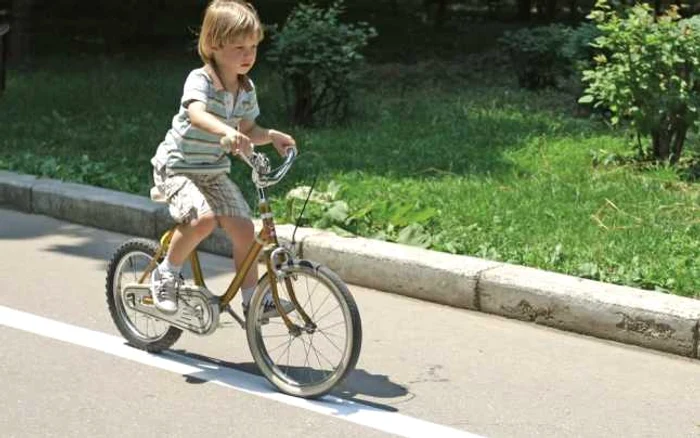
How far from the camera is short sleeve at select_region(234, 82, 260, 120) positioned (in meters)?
5.00

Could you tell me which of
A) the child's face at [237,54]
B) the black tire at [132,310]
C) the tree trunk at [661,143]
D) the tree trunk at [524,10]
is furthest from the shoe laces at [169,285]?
the tree trunk at [524,10]

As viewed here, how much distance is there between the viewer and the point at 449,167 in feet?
28.7

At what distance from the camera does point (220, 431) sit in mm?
4492

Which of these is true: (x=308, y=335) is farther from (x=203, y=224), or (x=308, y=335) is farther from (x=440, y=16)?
(x=440, y=16)

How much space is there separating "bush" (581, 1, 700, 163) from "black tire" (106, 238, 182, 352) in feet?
14.2

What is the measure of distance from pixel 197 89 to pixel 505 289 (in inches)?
77.4

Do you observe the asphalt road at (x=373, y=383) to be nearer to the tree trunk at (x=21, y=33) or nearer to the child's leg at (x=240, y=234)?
the child's leg at (x=240, y=234)

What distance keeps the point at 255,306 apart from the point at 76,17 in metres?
16.8

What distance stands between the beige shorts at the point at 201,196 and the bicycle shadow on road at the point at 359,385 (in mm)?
656

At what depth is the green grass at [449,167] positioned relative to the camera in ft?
21.9

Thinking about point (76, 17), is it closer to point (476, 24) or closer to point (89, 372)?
point (476, 24)

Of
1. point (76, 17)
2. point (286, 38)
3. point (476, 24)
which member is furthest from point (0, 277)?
point (476, 24)

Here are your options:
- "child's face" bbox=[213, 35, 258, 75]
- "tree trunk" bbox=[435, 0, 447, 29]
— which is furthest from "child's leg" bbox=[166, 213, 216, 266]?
"tree trunk" bbox=[435, 0, 447, 29]

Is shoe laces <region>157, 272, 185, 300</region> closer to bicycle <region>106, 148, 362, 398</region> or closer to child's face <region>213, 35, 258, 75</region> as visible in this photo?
bicycle <region>106, 148, 362, 398</region>
